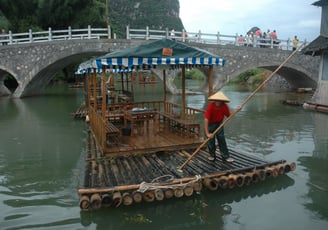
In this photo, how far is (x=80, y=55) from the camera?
2317 centimetres

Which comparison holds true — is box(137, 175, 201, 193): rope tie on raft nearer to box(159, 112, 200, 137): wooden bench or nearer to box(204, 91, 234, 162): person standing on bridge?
box(204, 91, 234, 162): person standing on bridge

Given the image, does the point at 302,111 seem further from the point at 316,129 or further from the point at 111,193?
the point at 111,193

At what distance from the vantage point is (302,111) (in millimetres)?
16328

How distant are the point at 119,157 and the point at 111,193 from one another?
186 centimetres

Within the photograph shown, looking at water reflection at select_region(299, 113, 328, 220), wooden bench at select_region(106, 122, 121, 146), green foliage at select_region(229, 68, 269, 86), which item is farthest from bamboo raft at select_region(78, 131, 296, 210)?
green foliage at select_region(229, 68, 269, 86)

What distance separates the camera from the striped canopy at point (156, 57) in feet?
22.0

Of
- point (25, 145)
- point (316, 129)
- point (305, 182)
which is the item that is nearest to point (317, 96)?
point (316, 129)

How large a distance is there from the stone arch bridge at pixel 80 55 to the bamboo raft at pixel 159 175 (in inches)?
617

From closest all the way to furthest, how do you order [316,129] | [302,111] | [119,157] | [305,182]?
[305,182]
[119,157]
[316,129]
[302,111]

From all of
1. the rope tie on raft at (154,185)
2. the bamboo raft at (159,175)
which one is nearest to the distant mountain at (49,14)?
the bamboo raft at (159,175)

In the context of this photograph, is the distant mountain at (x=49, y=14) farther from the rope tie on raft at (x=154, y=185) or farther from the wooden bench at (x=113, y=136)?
the rope tie on raft at (x=154, y=185)

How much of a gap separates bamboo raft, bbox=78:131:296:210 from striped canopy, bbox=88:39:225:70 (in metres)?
2.02

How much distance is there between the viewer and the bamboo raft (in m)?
5.18

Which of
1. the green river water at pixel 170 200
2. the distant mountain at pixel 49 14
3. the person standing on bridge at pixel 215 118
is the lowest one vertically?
the green river water at pixel 170 200
